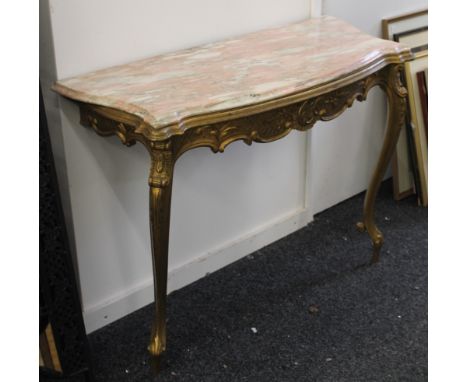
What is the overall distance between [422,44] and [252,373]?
5.19ft

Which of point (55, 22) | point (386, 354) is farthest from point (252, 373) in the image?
point (55, 22)

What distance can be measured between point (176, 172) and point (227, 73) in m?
0.44

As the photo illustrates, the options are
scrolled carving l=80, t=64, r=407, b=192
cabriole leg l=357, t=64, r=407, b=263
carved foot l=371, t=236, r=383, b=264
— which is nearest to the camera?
scrolled carving l=80, t=64, r=407, b=192

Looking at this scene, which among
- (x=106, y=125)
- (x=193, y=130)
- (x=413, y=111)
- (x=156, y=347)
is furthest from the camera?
(x=413, y=111)

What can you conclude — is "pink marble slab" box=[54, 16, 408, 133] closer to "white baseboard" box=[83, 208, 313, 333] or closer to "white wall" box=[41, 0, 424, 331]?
"white wall" box=[41, 0, 424, 331]

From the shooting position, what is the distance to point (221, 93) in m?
1.50

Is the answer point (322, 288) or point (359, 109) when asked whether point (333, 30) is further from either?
point (322, 288)

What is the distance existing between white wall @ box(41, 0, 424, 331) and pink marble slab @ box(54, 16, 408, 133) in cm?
7

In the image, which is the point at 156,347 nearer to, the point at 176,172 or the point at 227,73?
the point at 176,172

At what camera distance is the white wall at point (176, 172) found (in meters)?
1.68

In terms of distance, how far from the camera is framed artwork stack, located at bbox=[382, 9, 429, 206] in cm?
255

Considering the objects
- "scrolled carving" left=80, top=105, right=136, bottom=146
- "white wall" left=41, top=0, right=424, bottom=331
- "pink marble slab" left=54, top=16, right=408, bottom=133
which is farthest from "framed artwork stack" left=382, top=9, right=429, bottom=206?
"scrolled carving" left=80, top=105, right=136, bottom=146

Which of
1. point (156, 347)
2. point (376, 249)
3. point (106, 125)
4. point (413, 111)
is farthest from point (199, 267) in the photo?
point (413, 111)

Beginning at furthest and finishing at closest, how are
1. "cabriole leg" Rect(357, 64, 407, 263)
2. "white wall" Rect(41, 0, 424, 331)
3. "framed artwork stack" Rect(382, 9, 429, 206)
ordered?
"framed artwork stack" Rect(382, 9, 429, 206), "cabriole leg" Rect(357, 64, 407, 263), "white wall" Rect(41, 0, 424, 331)
